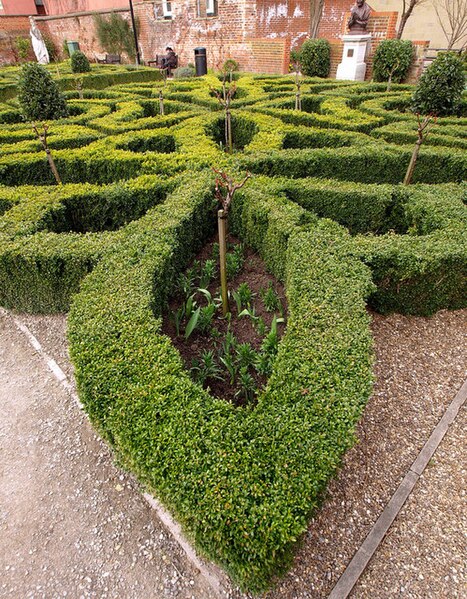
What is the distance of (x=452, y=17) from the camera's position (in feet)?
62.2

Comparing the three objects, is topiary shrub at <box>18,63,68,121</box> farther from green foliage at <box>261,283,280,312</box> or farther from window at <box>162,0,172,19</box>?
window at <box>162,0,172,19</box>

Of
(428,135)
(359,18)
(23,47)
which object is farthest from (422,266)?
(23,47)

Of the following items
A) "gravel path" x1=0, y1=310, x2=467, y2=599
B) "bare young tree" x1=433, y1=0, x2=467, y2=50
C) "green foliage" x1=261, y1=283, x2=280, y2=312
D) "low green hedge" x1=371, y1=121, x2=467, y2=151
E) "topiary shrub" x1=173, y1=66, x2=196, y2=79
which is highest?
"bare young tree" x1=433, y1=0, x2=467, y2=50

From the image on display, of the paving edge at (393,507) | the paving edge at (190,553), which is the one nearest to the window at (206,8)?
A: the paving edge at (393,507)

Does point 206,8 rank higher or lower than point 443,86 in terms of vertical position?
higher

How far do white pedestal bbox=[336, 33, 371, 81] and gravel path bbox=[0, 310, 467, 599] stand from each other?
1567 centimetres

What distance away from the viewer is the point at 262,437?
278 cm

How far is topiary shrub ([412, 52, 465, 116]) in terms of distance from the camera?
10094 mm

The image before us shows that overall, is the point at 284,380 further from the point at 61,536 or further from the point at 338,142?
the point at 338,142

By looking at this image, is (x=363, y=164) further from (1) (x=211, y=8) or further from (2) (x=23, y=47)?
(2) (x=23, y=47)

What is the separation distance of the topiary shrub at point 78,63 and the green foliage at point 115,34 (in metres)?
9.81

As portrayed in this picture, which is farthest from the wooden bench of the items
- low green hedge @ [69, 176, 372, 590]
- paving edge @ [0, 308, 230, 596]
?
paving edge @ [0, 308, 230, 596]

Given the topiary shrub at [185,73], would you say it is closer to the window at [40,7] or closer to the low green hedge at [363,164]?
the low green hedge at [363,164]

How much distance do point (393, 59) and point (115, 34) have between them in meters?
19.6
